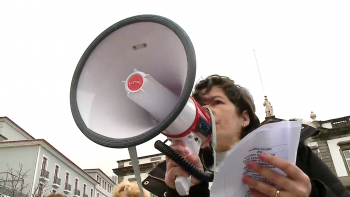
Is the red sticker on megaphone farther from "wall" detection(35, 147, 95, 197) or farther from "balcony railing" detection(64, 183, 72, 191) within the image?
"balcony railing" detection(64, 183, 72, 191)

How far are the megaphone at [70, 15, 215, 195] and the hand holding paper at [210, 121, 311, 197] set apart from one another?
195mm

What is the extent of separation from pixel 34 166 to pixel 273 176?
19.7 metres

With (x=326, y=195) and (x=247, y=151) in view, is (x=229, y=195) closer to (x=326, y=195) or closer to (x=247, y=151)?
(x=247, y=151)

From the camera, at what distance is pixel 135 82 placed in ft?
3.26

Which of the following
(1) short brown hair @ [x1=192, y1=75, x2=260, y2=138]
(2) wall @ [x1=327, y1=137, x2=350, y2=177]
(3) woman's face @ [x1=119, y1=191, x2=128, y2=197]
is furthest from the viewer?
(2) wall @ [x1=327, y1=137, x2=350, y2=177]

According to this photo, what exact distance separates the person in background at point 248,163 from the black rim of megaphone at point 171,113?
0.17 meters

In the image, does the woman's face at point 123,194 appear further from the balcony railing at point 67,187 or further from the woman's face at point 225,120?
the balcony railing at point 67,187

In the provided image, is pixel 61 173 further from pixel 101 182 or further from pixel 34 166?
pixel 101 182

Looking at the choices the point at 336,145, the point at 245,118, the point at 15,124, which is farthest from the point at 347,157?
the point at 15,124

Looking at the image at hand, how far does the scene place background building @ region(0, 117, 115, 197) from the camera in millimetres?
17031

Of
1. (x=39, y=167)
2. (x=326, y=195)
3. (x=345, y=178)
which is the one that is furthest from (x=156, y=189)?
(x=39, y=167)

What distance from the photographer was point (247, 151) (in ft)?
2.49

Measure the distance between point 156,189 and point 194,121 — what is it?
45 cm

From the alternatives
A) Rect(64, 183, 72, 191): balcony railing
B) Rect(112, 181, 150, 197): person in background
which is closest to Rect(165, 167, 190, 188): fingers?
Rect(112, 181, 150, 197): person in background
